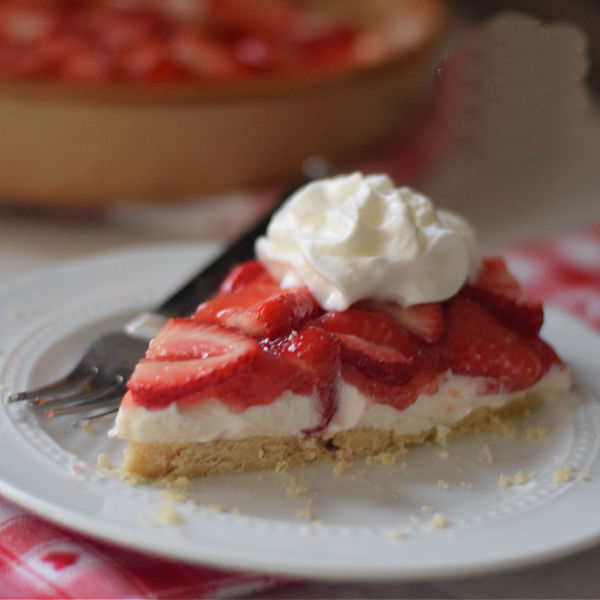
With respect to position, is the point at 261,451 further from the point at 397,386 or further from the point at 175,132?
the point at 175,132

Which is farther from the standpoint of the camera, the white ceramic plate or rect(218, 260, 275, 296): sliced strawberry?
rect(218, 260, 275, 296): sliced strawberry

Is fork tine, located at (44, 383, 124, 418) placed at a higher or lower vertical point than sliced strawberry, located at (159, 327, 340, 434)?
lower

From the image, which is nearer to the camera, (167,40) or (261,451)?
(261,451)

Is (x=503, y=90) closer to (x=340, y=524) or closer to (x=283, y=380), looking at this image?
(x=283, y=380)

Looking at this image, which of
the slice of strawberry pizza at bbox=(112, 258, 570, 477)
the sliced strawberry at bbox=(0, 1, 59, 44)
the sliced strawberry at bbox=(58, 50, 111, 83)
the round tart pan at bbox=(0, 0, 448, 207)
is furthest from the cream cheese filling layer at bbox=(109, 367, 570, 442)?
the sliced strawberry at bbox=(0, 1, 59, 44)

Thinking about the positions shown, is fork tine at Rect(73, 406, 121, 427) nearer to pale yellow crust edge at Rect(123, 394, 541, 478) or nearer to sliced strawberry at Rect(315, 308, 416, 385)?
pale yellow crust edge at Rect(123, 394, 541, 478)

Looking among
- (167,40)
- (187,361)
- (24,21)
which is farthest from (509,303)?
(24,21)

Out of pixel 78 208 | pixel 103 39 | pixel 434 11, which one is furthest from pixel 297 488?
pixel 434 11

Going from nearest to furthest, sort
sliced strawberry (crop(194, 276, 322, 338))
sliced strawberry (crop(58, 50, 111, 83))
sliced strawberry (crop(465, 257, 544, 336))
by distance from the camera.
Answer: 1. sliced strawberry (crop(194, 276, 322, 338))
2. sliced strawberry (crop(465, 257, 544, 336))
3. sliced strawberry (crop(58, 50, 111, 83))
